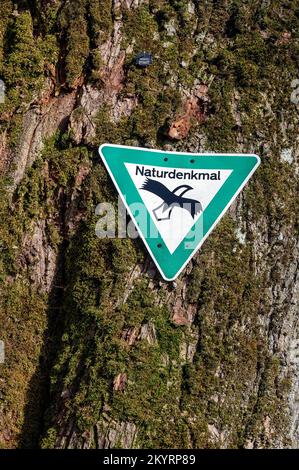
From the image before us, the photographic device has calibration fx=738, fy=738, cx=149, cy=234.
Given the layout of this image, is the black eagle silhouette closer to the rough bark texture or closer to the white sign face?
the white sign face

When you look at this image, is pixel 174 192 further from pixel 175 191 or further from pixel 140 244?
pixel 140 244

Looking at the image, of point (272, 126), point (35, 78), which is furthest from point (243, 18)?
point (35, 78)

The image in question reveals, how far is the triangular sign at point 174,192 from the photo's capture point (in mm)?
4211

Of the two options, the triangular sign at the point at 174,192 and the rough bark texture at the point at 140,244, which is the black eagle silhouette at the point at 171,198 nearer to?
the triangular sign at the point at 174,192

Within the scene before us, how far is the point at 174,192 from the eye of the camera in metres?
4.25

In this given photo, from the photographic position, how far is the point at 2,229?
4.54 m

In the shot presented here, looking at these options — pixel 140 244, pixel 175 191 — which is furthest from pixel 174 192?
pixel 140 244

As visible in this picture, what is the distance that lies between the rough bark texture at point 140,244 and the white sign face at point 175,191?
160 millimetres

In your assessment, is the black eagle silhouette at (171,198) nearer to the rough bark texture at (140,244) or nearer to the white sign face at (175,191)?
the white sign face at (175,191)

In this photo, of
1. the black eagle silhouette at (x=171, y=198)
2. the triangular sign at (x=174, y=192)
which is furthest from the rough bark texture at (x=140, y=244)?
the black eagle silhouette at (x=171, y=198)

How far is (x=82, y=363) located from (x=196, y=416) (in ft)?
2.32

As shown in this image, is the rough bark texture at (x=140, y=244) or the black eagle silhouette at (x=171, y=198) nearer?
the rough bark texture at (x=140, y=244)

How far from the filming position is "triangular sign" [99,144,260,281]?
4.21 m

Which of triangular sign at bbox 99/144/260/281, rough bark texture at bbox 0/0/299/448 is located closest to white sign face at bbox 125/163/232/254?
triangular sign at bbox 99/144/260/281
